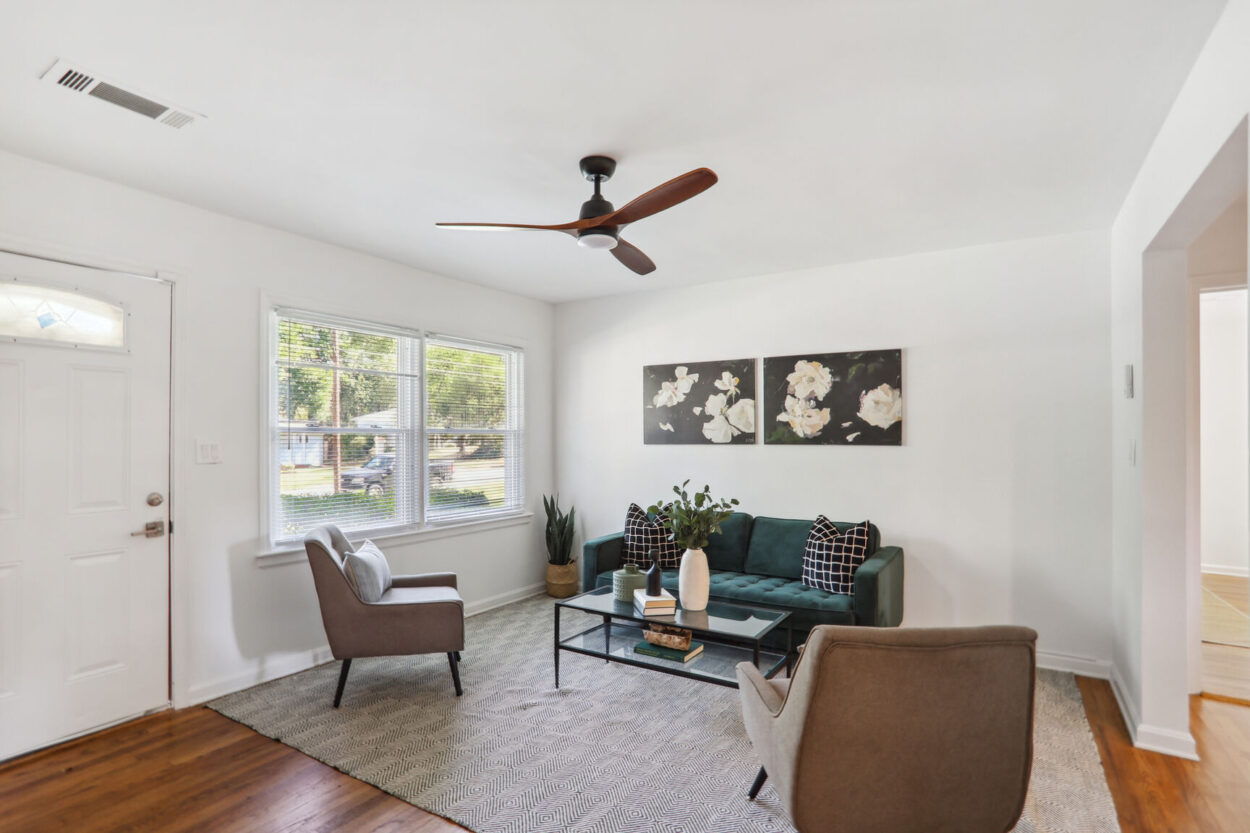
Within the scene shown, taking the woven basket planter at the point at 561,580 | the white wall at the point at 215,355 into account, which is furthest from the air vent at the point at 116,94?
the woven basket planter at the point at 561,580

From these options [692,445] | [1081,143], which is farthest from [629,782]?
[1081,143]

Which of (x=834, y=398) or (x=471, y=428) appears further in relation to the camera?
(x=471, y=428)

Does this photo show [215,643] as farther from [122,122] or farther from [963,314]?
[963,314]

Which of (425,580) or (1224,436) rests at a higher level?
(1224,436)

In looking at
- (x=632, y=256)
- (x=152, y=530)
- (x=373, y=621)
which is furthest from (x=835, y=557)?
(x=152, y=530)

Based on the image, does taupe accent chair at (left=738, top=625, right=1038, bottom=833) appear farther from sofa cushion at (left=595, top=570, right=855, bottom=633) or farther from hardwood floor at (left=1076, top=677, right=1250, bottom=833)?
sofa cushion at (left=595, top=570, right=855, bottom=633)

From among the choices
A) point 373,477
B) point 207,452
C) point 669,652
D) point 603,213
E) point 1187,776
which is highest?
Answer: point 603,213

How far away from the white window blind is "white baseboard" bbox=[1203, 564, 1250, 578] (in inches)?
249

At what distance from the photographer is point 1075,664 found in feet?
12.0

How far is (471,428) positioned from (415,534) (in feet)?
3.03

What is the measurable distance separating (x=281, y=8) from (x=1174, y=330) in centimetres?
344

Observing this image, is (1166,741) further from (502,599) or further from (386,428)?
(386,428)

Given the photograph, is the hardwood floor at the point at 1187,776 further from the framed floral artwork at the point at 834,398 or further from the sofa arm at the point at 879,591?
the framed floral artwork at the point at 834,398

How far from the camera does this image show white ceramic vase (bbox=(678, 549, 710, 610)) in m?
3.22
